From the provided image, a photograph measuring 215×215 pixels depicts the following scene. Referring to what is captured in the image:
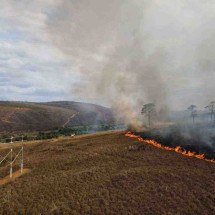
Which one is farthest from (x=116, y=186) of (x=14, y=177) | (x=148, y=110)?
(x=148, y=110)

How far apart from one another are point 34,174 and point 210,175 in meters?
21.7

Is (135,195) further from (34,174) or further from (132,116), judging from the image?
(132,116)

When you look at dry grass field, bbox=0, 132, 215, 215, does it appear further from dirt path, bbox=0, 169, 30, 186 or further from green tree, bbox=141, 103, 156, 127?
green tree, bbox=141, 103, 156, 127

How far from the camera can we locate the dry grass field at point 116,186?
28953 millimetres

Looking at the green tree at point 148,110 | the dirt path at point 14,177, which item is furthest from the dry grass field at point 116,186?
the green tree at point 148,110

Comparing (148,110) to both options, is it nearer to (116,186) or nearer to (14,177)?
(14,177)

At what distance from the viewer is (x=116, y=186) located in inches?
1316

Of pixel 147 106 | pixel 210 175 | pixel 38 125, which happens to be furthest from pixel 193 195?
pixel 38 125

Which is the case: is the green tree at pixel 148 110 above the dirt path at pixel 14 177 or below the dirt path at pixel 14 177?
above

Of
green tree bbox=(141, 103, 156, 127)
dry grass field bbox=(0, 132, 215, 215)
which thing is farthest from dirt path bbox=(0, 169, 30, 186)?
green tree bbox=(141, 103, 156, 127)

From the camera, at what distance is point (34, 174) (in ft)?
131

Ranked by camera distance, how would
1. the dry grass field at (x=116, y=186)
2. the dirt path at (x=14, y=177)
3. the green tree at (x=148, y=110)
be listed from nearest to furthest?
1. the dry grass field at (x=116, y=186)
2. the dirt path at (x=14, y=177)
3. the green tree at (x=148, y=110)

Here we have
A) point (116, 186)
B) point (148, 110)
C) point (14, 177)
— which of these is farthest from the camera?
point (148, 110)

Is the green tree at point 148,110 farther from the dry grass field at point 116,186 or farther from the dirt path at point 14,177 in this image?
the dirt path at point 14,177
